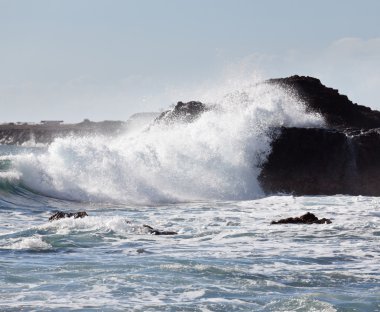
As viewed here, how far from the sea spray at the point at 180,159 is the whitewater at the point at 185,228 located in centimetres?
6

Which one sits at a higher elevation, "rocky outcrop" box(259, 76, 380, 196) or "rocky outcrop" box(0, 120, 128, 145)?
"rocky outcrop" box(0, 120, 128, 145)

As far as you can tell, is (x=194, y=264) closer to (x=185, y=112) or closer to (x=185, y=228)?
(x=185, y=228)

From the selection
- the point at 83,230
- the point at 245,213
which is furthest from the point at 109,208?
the point at 83,230

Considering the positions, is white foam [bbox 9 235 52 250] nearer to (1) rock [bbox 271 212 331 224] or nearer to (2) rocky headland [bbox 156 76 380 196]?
(1) rock [bbox 271 212 331 224]

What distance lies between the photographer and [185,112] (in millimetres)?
31625

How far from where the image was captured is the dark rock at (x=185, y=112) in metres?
31.3

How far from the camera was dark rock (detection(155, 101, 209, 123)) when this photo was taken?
3130cm

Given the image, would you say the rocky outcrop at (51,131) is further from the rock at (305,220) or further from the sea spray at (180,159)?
the rock at (305,220)

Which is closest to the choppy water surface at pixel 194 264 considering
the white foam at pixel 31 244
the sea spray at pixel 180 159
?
the white foam at pixel 31 244

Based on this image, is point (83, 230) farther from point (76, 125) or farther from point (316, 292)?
point (76, 125)

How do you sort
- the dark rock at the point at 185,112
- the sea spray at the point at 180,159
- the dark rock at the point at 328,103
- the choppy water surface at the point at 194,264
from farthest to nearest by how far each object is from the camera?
the dark rock at the point at 185,112, the dark rock at the point at 328,103, the sea spray at the point at 180,159, the choppy water surface at the point at 194,264

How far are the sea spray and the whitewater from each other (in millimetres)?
59

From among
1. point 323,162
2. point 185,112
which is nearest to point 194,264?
point 323,162

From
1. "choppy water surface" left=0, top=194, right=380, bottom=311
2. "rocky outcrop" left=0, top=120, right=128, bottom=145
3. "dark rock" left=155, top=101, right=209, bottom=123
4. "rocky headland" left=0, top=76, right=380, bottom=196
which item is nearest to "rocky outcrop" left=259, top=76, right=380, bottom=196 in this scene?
"rocky headland" left=0, top=76, right=380, bottom=196
